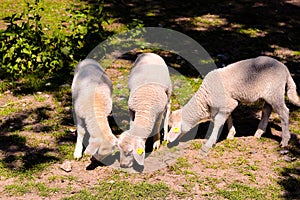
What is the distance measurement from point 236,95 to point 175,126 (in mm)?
1233

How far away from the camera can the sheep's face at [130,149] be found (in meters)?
7.22

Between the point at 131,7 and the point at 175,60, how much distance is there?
4.20 meters

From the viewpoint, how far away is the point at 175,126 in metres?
8.39

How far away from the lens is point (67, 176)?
751cm

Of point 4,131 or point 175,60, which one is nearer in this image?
point 4,131

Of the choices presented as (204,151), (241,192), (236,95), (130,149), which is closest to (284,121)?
(236,95)

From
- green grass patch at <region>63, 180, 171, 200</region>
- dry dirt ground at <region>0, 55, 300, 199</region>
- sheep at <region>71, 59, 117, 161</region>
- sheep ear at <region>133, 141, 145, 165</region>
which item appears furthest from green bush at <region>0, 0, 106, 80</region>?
green grass patch at <region>63, 180, 171, 200</region>

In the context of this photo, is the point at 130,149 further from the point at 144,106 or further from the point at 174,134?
the point at 174,134

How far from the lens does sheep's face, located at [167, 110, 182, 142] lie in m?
8.28

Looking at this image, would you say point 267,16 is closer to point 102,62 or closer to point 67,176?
point 102,62

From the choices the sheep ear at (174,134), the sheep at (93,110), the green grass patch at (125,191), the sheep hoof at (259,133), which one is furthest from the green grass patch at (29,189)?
the sheep hoof at (259,133)

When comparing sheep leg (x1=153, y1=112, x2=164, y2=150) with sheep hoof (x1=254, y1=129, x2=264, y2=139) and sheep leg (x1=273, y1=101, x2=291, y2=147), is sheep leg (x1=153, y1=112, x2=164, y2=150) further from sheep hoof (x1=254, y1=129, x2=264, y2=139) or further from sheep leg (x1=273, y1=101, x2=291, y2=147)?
sheep leg (x1=273, y1=101, x2=291, y2=147)

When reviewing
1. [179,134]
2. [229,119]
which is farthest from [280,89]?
[179,134]

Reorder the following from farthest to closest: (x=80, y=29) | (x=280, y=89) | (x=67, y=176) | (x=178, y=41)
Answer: (x=178, y=41) → (x=80, y=29) → (x=280, y=89) → (x=67, y=176)
